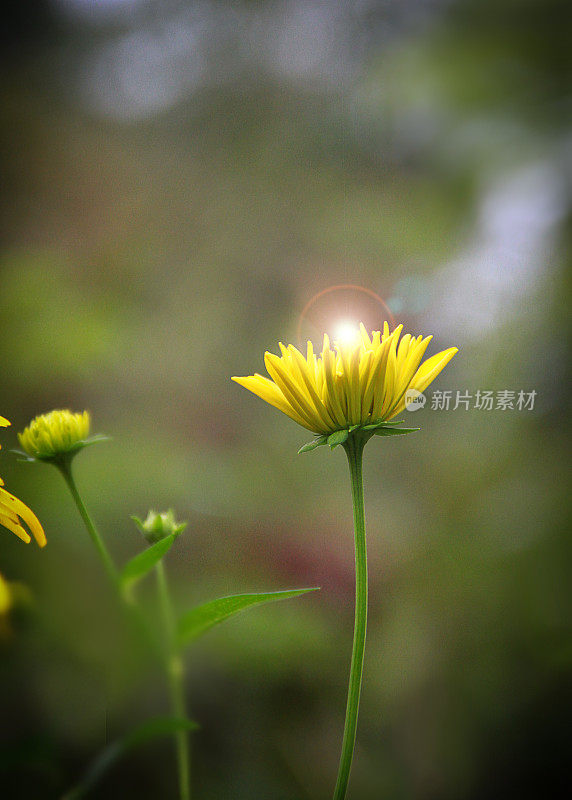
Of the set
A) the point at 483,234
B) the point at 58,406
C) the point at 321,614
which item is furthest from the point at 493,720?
the point at 483,234

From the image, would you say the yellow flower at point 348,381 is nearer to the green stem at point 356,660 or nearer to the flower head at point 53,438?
the green stem at point 356,660

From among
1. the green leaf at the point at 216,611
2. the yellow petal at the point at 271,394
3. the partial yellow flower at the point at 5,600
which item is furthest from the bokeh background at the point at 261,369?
the yellow petal at the point at 271,394

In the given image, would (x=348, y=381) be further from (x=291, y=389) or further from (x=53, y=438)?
(x=53, y=438)

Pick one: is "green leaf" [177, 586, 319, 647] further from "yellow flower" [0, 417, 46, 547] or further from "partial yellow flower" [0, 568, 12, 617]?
"partial yellow flower" [0, 568, 12, 617]

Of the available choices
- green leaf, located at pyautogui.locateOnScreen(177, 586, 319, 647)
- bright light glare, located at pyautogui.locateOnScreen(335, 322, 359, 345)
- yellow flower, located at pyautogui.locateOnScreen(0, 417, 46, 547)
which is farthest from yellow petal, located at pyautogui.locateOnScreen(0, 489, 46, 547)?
bright light glare, located at pyautogui.locateOnScreen(335, 322, 359, 345)

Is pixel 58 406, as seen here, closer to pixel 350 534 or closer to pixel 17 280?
pixel 17 280

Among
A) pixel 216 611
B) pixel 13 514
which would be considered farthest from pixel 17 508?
pixel 216 611
